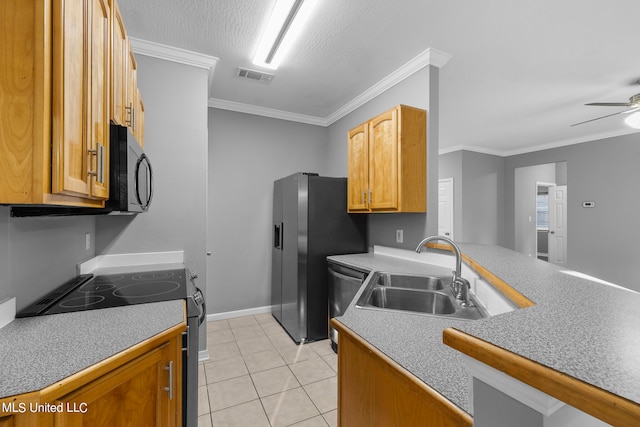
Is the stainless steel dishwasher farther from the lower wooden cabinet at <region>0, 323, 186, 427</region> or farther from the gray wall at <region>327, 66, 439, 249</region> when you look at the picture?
the lower wooden cabinet at <region>0, 323, 186, 427</region>

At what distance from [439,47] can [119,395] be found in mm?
2946

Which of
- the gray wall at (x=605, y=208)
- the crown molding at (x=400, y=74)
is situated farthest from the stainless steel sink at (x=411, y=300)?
the gray wall at (x=605, y=208)

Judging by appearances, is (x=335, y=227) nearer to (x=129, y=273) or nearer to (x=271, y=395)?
(x=271, y=395)

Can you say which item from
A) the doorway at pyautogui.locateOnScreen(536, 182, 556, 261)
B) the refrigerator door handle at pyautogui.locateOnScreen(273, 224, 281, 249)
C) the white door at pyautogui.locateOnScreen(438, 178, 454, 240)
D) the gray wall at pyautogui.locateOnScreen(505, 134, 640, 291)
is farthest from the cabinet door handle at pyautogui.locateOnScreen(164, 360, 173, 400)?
the doorway at pyautogui.locateOnScreen(536, 182, 556, 261)

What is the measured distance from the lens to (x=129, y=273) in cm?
201

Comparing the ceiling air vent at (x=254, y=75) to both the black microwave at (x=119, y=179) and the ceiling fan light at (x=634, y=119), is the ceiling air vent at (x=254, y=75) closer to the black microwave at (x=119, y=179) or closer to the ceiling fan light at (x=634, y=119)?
the black microwave at (x=119, y=179)

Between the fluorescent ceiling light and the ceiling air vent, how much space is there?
0.17 meters

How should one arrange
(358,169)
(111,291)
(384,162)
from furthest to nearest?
1. (358,169)
2. (384,162)
3. (111,291)

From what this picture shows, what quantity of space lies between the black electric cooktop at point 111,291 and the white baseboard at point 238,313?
155 centimetres

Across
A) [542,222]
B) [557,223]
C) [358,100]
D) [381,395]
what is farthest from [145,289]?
[542,222]

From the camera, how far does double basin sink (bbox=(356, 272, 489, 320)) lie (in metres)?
1.49

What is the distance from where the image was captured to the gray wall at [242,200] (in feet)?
11.3

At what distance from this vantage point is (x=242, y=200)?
3.59m

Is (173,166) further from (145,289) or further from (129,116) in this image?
(145,289)
